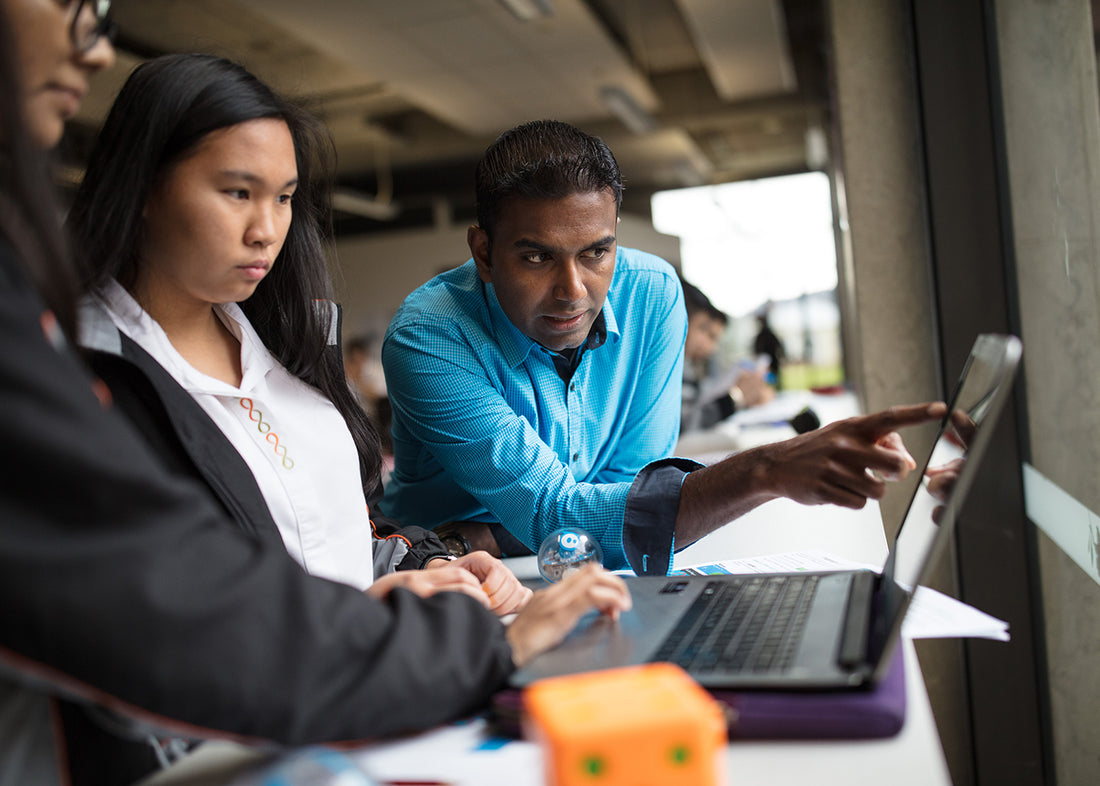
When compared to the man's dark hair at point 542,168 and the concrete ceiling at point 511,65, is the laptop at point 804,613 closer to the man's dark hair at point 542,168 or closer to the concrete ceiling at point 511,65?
the man's dark hair at point 542,168

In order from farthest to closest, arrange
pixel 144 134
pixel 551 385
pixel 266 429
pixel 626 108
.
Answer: pixel 626 108 → pixel 551 385 → pixel 266 429 → pixel 144 134

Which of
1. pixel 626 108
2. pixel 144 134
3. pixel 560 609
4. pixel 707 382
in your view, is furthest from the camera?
pixel 626 108

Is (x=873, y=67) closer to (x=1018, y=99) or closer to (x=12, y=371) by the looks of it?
(x=1018, y=99)

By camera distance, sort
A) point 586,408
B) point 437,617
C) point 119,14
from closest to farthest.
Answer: point 437,617
point 586,408
point 119,14

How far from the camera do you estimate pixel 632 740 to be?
0.49 meters

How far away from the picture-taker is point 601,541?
145 centimetres

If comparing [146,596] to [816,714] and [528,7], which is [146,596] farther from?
[528,7]

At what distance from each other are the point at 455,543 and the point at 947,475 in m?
1.02

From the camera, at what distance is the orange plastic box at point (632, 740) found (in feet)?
1.61

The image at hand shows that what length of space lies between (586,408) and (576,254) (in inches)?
14.6

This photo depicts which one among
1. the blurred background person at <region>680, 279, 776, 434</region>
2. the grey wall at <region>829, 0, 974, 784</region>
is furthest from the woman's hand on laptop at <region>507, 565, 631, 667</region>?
the blurred background person at <region>680, 279, 776, 434</region>

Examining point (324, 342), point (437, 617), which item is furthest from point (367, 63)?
point (437, 617)

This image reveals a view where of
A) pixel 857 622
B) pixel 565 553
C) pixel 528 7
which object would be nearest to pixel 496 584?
pixel 565 553

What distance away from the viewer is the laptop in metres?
0.74
